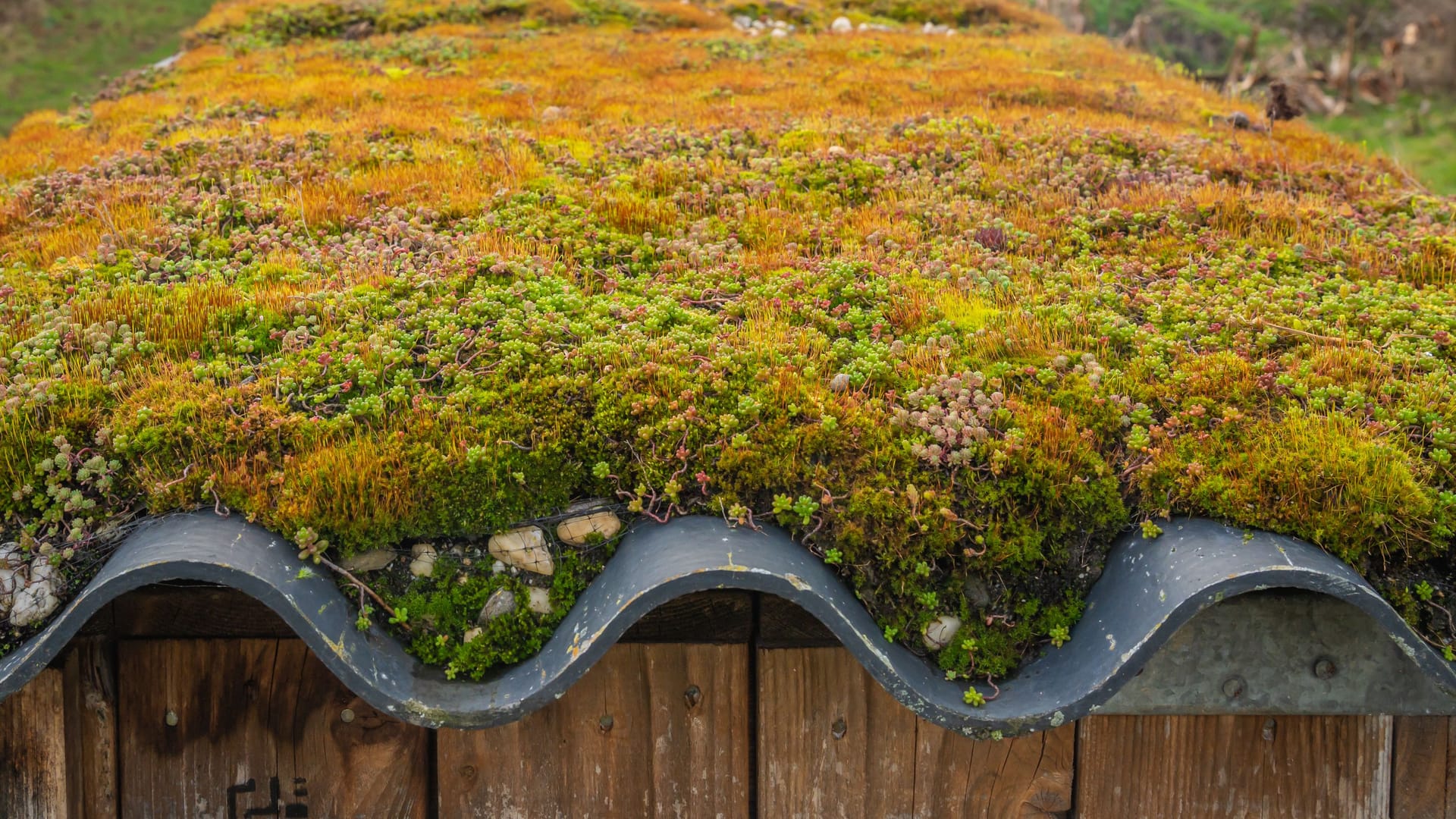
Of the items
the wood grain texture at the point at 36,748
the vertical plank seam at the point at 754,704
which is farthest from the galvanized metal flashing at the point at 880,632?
the wood grain texture at the point at 36,748

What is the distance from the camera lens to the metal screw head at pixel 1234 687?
147 inches

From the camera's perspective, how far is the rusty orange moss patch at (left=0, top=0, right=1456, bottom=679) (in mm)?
3873

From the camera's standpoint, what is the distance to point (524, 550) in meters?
3.98

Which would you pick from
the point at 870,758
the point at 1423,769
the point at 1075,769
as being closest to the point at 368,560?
the point at 870,758

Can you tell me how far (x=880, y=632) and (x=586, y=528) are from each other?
4.30ft

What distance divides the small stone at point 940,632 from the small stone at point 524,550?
5.18ft

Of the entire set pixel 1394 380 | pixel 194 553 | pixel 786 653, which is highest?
pixel 194 553

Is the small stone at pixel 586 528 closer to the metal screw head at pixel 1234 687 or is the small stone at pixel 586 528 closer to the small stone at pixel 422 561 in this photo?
the small stone at pixel 422 561

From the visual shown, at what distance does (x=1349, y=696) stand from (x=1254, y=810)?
2.74 feet

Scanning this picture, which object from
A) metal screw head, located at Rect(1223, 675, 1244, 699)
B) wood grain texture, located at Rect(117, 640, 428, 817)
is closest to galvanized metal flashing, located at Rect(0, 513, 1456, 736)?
metal screw head, located at Rect(1223, 675, 1244, 699)

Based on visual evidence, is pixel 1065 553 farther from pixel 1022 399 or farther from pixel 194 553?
pixel 194 553

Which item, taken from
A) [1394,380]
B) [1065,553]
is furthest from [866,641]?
[1394,380]

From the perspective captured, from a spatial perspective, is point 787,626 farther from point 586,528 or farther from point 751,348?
point 751,348

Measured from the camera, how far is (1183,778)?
420cm
